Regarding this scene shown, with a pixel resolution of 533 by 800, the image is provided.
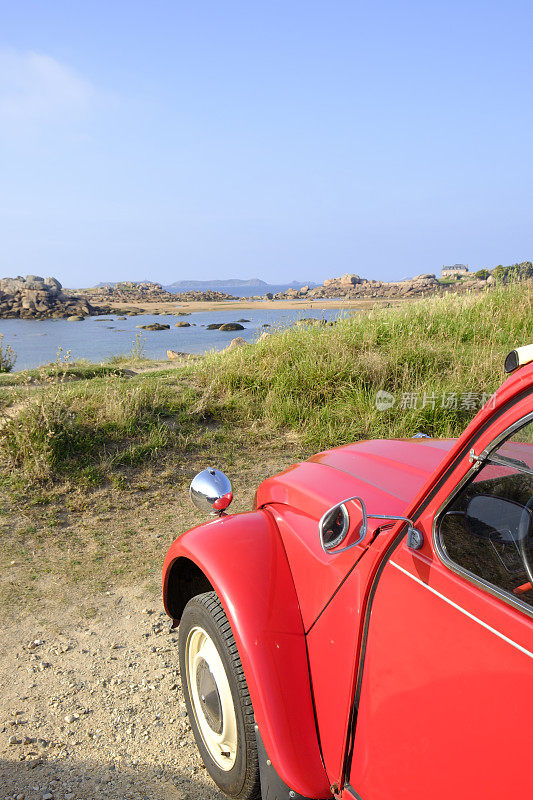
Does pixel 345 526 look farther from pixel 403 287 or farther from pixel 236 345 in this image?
pixel 403 287

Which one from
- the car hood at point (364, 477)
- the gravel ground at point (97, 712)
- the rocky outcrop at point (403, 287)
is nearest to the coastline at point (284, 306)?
the rocky outcrop at point (403, 287)

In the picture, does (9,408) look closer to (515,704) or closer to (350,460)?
(350,460)

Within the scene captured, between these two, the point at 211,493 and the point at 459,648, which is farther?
the point at 211,493

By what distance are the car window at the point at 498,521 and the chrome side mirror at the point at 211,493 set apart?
1318mm

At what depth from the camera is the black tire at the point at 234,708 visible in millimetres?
2043

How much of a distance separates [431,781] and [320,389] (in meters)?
5.96

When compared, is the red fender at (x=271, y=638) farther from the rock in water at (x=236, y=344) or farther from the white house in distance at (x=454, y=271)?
the white house in distance at (x=454, y=271)

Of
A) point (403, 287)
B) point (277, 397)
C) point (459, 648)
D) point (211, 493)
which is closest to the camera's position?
point (459, 648)

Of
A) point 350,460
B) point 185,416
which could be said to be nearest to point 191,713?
point 350,460

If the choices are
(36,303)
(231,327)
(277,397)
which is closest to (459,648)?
(277,397)

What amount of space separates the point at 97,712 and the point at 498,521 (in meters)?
2.41

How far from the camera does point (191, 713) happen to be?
260cm

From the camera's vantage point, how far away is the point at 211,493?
270cm

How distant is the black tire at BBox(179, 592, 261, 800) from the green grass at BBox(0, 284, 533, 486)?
3417mm
